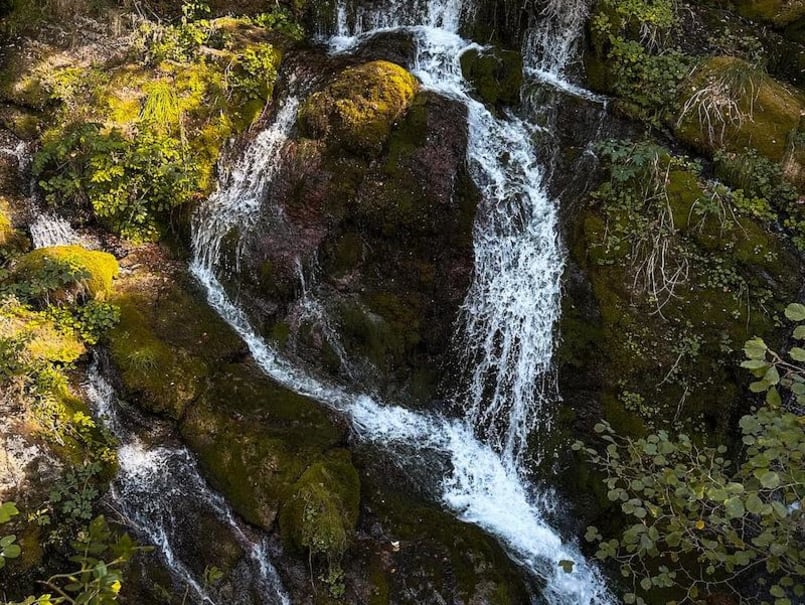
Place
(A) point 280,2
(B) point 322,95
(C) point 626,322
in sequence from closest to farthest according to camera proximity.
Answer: (C) point 626,322, (B) point 322,95, (A) point 280,2

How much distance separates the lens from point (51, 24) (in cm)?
761

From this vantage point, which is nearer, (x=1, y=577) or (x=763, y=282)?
(x=1, y=577)

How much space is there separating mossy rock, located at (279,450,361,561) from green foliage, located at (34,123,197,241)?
3.46 m

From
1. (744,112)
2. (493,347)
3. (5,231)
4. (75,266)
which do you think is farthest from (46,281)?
(744,112)

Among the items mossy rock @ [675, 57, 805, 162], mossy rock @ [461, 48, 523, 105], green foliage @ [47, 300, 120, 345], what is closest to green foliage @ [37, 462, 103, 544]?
green foliage @ [47, 300, 120, 345]

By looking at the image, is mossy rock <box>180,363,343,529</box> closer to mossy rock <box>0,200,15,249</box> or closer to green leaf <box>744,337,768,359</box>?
mossy rock <box>0,200,15,249</box>

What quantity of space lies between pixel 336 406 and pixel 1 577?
9.41 ft

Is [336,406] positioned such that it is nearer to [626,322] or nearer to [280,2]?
[626,322]

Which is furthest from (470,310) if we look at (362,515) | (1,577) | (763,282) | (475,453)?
(1,577)

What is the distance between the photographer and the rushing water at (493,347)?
17.6 feet

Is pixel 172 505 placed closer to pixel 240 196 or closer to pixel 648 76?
pixel 240 196

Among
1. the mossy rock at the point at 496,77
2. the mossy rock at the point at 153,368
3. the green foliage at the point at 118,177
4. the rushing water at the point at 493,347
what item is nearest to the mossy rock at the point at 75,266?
the mossy rock at the point at 153,368

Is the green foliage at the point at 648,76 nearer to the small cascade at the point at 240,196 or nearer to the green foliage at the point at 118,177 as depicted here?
the small cascade at the point at 240,196

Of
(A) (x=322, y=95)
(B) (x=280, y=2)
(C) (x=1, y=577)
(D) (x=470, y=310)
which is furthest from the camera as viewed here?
(B) (x=280, y=2)
